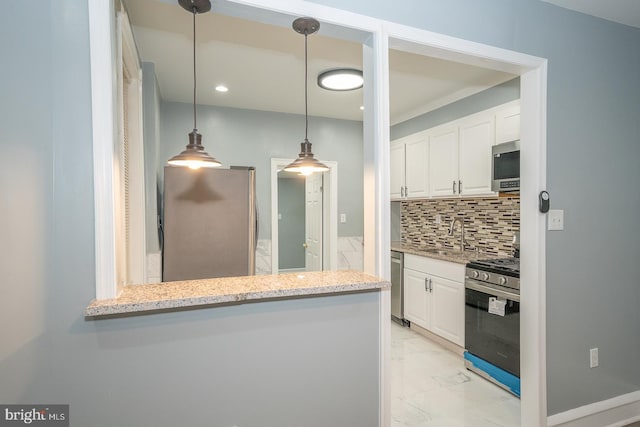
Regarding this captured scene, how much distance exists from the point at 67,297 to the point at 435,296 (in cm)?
308

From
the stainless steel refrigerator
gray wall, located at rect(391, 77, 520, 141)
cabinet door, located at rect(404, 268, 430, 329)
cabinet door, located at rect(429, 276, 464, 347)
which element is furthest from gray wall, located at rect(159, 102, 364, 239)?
cabinet door, located at rect(429, 276, 464, 347)

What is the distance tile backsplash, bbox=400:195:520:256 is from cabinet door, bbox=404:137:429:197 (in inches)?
13.8

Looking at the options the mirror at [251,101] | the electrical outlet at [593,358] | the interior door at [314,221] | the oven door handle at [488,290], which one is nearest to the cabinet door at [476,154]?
the oven door handle at [488,290]

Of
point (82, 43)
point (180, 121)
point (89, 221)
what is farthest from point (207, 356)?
point (180, 121)

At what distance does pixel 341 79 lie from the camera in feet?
9.61

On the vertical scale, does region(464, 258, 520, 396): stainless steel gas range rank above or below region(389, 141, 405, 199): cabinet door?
below

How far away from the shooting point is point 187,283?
1.47m

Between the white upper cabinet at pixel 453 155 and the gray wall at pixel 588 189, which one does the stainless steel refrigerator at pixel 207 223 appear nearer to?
the white upper cabinet at pixel 453 155

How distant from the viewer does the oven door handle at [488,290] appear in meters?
2.50

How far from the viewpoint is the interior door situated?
472 cm

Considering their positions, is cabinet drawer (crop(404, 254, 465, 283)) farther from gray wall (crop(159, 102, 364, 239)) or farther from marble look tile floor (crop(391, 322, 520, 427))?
gray wall (crop(159, 102, 364, 239))

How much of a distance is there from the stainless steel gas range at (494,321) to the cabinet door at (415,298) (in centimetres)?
62

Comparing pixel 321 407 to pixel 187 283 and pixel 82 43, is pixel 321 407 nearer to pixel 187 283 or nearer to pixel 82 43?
pixel 187 283

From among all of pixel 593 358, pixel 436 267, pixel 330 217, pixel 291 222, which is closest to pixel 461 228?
pixel 436 267
